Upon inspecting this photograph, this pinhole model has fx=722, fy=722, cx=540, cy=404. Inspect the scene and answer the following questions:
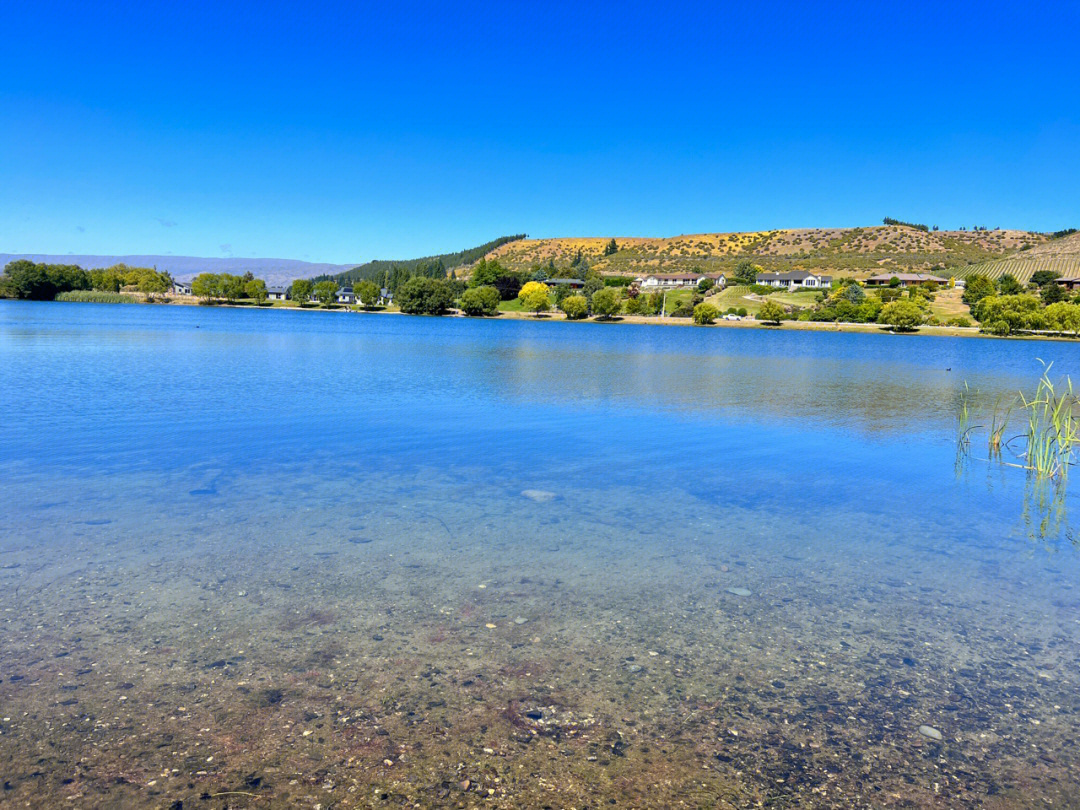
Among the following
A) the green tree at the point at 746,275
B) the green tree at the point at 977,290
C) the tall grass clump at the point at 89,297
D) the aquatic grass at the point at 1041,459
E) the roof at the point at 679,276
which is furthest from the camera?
the roof at the point at 679,276

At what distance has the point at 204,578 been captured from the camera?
7270 millimetres

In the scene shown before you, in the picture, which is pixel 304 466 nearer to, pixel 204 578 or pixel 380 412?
pixel 204 578

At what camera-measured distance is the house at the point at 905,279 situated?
12651 cm

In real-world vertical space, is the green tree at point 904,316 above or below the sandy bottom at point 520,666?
above

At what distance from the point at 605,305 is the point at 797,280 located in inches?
1801

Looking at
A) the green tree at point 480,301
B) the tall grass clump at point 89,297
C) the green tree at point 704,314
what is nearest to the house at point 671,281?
the green tree at point 480,301

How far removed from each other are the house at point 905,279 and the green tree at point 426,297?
76.9 meters

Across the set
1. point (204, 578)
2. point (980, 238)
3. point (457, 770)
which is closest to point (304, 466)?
point (204, 578)

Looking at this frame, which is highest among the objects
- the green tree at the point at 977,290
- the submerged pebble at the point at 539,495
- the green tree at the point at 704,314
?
the green tree at the point at 977,290

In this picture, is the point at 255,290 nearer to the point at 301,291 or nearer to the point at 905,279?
the point at 301,291

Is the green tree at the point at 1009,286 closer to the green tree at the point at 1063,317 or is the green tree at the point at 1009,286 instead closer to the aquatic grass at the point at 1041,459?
the green tree at the point at 1063,317

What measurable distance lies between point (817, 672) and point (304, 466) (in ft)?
30.8

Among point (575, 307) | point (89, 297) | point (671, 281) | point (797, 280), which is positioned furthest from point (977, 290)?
point (89, 297)

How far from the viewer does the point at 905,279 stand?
12950 cm
